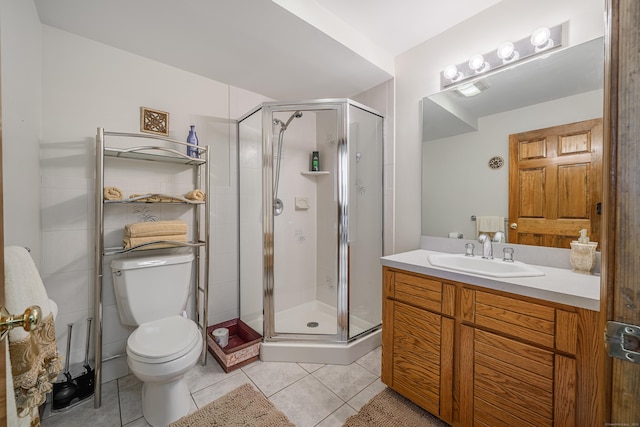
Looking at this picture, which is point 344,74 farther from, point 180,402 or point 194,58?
point 180,402

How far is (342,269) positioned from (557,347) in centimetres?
125

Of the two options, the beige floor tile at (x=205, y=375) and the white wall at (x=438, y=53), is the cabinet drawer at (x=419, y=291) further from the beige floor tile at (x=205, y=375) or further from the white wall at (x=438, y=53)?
the beige floor tile at (x=205, y=375)

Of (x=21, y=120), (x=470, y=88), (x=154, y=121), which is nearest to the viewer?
(x=21, y=120)

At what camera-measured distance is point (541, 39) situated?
4.69 ft

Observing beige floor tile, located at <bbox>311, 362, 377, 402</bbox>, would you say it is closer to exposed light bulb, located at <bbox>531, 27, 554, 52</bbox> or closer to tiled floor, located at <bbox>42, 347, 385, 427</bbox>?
tiled floor, located at <bbox>42, 347, 385, 427</bbox>

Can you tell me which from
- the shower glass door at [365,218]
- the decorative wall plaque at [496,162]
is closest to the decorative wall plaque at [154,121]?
the shower glass door at [365,218]

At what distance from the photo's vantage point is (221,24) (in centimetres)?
156

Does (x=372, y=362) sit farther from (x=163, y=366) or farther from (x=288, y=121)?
(x=288, y=121)

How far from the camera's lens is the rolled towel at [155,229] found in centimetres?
159

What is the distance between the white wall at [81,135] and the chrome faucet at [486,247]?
217 centimetres

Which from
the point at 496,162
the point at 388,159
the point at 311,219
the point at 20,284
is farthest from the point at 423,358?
the point at 20,284

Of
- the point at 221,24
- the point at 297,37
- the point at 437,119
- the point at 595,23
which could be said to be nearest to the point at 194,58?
the point at 221,24

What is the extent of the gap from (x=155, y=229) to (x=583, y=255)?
7.76 ft

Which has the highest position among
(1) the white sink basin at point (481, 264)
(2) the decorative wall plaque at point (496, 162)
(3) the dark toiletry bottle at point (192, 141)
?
(3) the dark toiletry bottle at point (192, 141)
